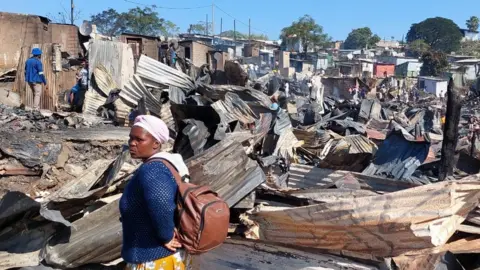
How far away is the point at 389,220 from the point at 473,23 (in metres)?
92.3

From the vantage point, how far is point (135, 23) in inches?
1746

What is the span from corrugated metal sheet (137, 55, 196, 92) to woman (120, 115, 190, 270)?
21.4 ft

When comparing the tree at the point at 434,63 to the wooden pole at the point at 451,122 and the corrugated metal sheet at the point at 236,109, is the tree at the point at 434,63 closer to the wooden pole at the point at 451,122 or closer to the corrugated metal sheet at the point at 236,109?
the corrugated metal sheet at the point at 236,109

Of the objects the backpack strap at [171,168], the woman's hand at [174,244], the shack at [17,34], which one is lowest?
the woman's hand at [174,244]

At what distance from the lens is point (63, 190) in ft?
14.3

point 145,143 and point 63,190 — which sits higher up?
point 145,143

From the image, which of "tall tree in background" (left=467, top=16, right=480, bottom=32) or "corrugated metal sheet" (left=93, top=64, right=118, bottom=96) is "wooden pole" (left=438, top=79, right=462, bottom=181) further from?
"tall tree in background" (left=467, top=16, right=480, bottom=32)

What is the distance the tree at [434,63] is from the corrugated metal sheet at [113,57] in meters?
36.7

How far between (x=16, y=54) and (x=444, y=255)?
13.1 metres

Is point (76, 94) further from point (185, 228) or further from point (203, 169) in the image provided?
point (185, 228)

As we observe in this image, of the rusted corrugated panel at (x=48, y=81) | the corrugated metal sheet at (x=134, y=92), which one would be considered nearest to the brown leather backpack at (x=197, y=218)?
the corrugated metal sheet at (x=134, y=92)

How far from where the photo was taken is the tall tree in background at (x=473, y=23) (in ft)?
274

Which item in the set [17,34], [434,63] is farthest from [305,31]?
[17,34]

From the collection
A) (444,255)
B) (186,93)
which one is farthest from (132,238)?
(186,93)
